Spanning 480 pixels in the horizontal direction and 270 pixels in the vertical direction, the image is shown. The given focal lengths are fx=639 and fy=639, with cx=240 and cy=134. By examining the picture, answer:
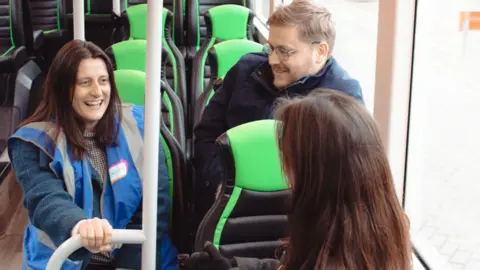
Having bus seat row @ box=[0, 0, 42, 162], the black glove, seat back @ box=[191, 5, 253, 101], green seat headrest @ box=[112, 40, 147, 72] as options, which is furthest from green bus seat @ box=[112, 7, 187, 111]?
the black glove

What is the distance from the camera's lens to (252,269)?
123 centimetres

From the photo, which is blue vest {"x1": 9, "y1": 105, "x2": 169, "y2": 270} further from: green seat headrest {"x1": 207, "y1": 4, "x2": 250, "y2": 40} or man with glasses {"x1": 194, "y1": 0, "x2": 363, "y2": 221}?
green seat headrest {"x1": 207, "y1": 4, "x2": 250, "y2": 40}

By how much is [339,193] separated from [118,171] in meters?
1.01

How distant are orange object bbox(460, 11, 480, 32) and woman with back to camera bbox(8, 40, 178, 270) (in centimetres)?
103

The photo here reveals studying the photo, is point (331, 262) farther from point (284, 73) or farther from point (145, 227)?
point (284, 73)

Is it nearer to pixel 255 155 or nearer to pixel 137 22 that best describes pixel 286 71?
pixel 255 155

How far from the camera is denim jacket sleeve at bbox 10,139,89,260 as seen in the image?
Answer: 163 centimetres

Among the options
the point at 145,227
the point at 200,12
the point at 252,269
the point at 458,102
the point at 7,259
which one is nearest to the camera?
the point at 252,269

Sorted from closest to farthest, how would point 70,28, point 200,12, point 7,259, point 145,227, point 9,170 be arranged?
point 145,227 < point 7,259 < point 9,170 < point 200,12 < point 70,28

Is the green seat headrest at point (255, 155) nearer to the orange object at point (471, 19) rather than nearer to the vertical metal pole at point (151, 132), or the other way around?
the vertical metal pole at point (151, 132)

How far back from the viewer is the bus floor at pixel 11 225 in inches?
126

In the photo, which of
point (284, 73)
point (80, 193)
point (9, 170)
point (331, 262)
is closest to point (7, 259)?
point (9, 170)

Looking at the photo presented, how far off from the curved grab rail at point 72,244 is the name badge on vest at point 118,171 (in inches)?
16.7

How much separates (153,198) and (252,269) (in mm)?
386
